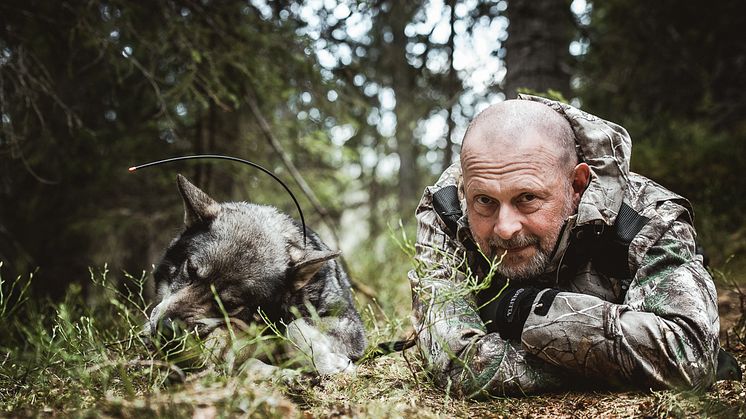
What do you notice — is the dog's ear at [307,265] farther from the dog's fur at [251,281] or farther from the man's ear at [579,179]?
the man's ear at [579,179]

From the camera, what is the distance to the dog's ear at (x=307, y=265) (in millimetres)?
3567

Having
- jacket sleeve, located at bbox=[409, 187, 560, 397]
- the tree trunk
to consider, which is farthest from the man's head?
the tree trunk

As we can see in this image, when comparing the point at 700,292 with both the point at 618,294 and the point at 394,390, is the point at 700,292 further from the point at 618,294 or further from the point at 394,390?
the point at 394,390

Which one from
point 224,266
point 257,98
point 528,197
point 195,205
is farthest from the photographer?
point 257,98

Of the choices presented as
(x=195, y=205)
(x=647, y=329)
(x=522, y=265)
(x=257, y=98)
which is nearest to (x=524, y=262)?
(x=522, y=265)

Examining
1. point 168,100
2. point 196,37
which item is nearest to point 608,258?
point 196,37

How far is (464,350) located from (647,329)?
0.95 m

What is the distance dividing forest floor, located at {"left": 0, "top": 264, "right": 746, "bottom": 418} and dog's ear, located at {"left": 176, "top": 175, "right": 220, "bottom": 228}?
989 mm

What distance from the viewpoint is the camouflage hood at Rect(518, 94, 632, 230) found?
3.09 metres

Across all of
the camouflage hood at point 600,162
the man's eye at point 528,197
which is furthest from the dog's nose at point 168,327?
the camouflage hood at point 600,162

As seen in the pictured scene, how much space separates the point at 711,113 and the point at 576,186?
7744 millimetres

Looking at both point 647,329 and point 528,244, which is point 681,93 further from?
point 647,329

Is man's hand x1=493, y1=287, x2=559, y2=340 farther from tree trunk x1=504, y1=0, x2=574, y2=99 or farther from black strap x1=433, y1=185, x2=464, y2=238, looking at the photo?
tree trunk x1=504, y1=0, x2=574, y2=99

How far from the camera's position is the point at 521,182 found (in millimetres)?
3051
